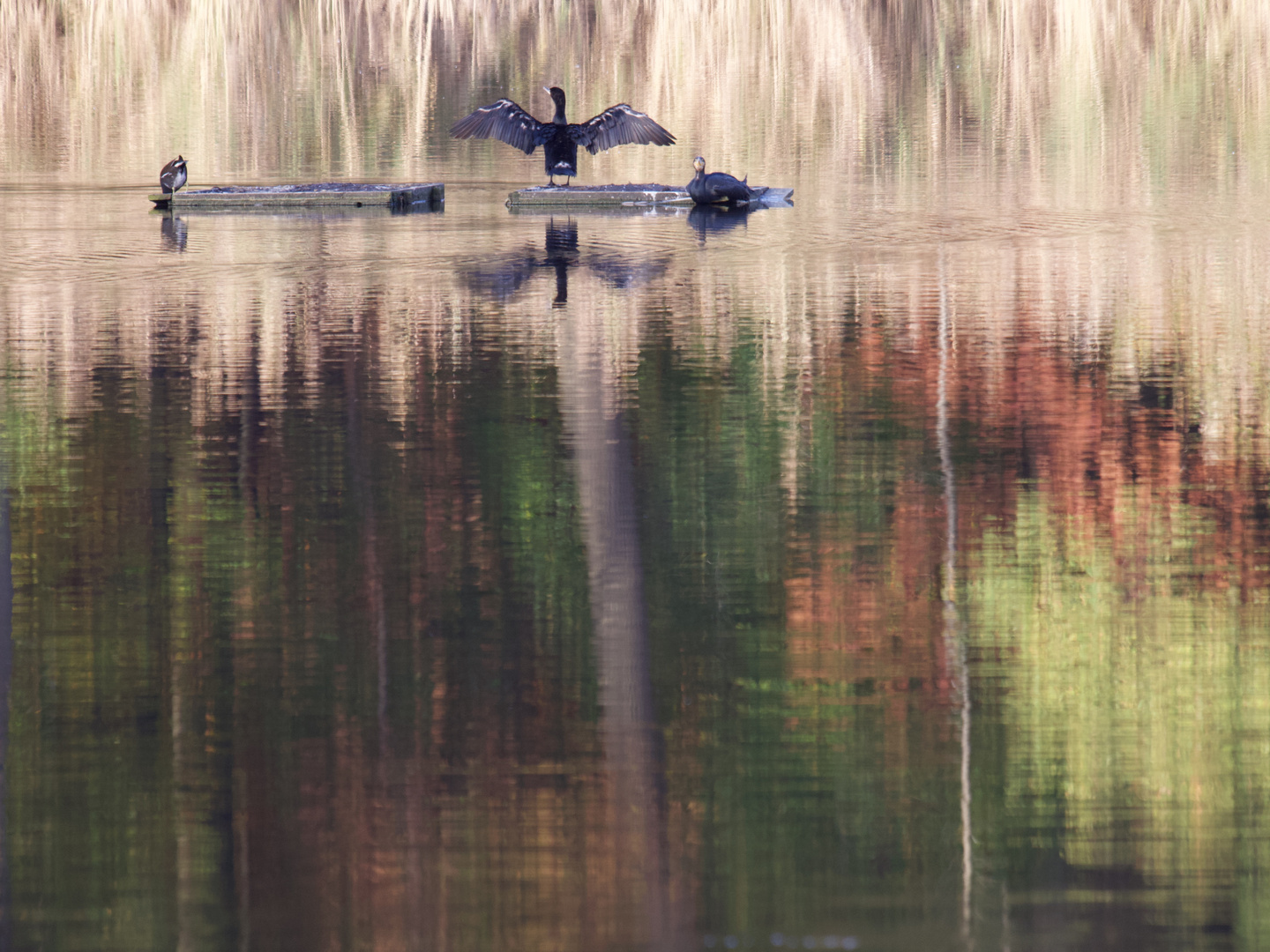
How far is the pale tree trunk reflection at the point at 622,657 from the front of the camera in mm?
5691

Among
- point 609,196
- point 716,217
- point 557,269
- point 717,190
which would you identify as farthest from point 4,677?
point 609,196

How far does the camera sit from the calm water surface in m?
5.76

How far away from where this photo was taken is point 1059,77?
43.1 m

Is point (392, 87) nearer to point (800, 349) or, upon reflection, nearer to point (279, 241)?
point (279, 241)

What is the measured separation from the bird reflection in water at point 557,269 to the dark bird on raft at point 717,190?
3.06 metres

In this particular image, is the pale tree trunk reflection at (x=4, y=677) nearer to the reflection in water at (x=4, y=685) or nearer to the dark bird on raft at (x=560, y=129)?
the reflection in water at (x=4, y=685)

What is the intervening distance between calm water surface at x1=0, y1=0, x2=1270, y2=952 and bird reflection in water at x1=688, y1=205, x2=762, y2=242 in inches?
80.3

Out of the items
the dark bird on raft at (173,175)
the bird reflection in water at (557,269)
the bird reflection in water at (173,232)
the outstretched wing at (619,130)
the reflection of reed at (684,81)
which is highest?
the reflection of reed at (684,81)

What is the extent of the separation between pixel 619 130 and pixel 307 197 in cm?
427

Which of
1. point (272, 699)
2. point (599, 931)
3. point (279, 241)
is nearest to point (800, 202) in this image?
point (279, 241)

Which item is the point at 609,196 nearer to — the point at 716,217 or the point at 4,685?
the point at 716,217

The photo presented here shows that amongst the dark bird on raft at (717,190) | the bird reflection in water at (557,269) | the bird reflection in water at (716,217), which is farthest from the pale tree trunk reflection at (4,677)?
the dark bird on raft at (717,190)

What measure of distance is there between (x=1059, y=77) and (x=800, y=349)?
3148 centimetres

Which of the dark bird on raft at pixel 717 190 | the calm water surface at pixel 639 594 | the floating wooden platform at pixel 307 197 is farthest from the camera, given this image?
the floating wooden platform at pixel 307 197
